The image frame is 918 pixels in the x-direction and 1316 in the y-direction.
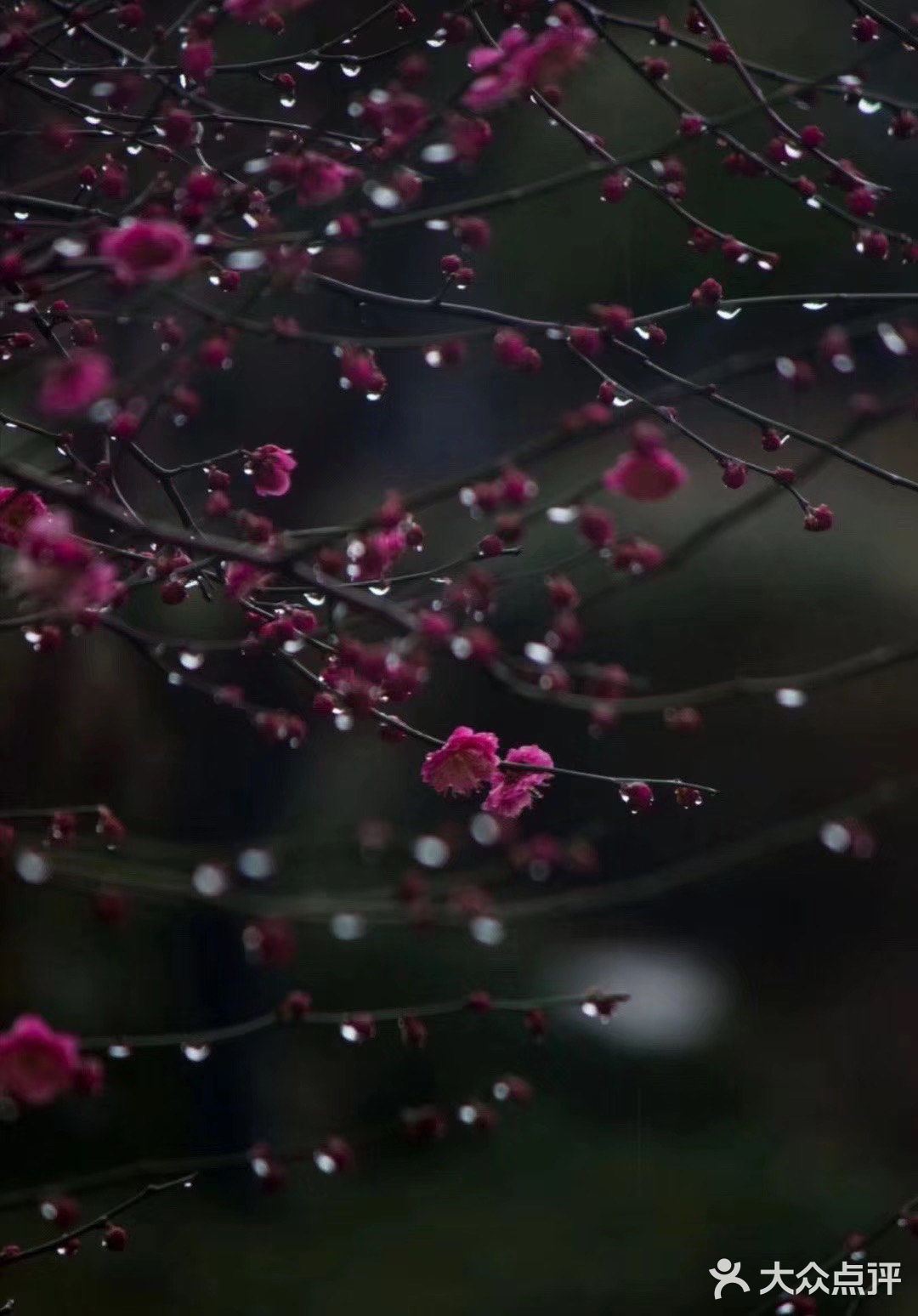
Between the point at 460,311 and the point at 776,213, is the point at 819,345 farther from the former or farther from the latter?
the point at 776,213

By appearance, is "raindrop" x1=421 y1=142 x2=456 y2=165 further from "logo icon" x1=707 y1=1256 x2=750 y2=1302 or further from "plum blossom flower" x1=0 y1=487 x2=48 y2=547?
"logo icon" x1=707 y1=1256 x2=750 y2=1302

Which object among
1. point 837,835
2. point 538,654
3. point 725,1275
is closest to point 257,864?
point 538,654

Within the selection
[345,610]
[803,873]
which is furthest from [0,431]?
[803,873]

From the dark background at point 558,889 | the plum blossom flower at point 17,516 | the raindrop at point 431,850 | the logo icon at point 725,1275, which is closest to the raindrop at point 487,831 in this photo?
the raindrop at point 431,850

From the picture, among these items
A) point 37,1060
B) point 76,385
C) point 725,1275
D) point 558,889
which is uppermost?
point 76,385

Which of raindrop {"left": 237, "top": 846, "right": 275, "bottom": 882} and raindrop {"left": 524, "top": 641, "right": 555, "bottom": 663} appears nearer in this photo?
raindrop {"left": 237, "top": 846, "right": 275, "bottom": 882}

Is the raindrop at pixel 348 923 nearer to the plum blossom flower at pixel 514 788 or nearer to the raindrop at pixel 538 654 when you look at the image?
the raindrop at pixel 538 654

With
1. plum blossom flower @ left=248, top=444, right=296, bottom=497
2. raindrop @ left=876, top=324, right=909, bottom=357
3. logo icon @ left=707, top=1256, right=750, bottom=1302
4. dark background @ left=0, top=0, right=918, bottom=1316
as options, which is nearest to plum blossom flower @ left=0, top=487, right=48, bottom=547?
plum blossom flower @ left=248, top=444, right=296, bottom=497

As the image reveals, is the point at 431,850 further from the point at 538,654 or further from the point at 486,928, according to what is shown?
the point at 538,654
